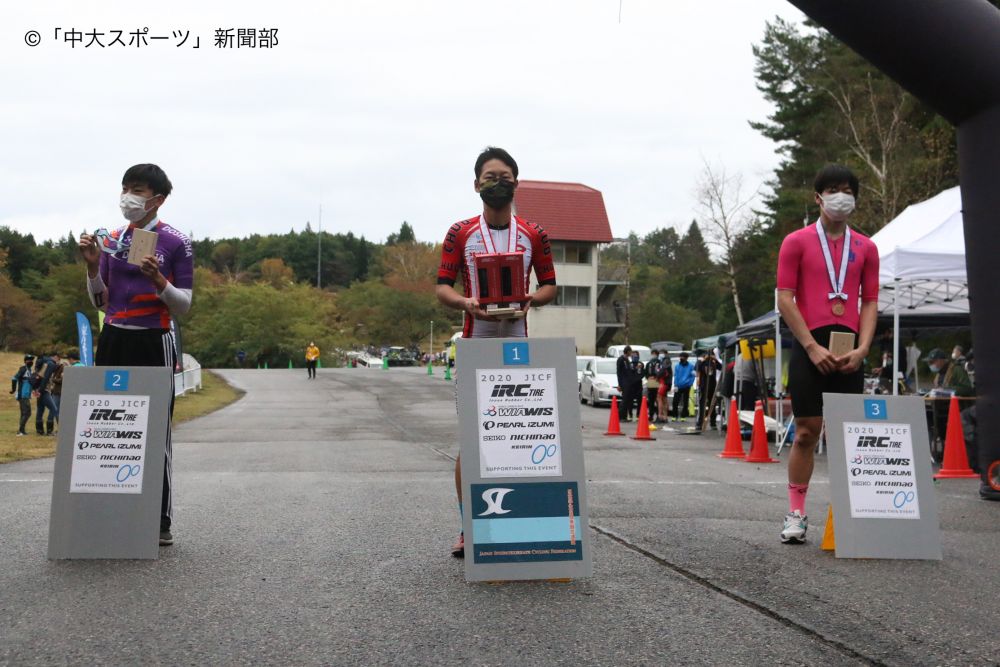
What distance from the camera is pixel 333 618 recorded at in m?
3.96

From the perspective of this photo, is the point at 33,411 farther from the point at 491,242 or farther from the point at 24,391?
the point at 491,242

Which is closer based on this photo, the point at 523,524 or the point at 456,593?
the point at 456,593

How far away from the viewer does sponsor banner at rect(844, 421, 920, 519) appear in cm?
550

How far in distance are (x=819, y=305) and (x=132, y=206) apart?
3770 millimetres

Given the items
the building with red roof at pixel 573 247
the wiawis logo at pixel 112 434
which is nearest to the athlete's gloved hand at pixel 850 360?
the wiawis logo at pixel 112 434

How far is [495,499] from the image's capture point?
15.2 ft

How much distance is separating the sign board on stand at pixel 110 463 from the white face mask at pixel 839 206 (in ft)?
12.3

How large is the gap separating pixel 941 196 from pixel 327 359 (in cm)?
8449

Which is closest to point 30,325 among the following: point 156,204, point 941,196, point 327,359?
point 327,359

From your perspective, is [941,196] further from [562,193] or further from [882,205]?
[562,193]

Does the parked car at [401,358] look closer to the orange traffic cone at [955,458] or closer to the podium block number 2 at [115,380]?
the orange traffic cone at [955,458]

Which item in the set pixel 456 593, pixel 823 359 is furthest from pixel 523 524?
pixel 823 359

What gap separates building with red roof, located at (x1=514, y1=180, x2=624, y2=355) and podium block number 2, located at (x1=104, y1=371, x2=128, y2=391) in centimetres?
6632

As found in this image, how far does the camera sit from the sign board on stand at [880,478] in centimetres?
543
